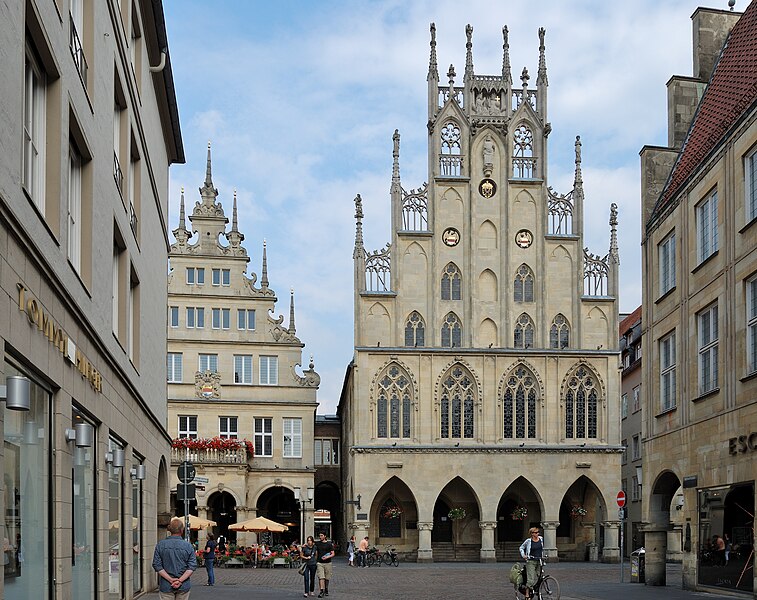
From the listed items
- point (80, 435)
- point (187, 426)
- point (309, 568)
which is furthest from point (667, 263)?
point (187, 426)

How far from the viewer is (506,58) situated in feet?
180

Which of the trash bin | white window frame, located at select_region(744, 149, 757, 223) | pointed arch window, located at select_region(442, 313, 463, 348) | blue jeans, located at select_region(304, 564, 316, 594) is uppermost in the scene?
white window frame, located at select_region(744, 149, 757, 223)

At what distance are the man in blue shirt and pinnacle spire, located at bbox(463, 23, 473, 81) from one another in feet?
142

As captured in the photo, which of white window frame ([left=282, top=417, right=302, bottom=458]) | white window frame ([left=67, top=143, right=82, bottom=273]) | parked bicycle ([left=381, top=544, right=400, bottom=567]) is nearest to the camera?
white window frame ([left=67, top=143, right=82, bottom=273])

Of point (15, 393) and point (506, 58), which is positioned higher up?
point (506, 58)

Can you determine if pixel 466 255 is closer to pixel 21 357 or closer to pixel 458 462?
pixel 458 462

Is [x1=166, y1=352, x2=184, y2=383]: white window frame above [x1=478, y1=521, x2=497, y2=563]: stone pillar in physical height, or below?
above

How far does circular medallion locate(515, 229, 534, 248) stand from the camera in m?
52.8

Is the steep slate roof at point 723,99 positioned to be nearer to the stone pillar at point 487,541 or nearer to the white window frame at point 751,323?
the white window frame at point 751,323

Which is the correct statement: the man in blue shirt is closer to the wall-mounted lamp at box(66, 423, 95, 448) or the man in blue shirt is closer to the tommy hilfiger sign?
the wall-mounted lamp at box(66, 423, 95, 448)

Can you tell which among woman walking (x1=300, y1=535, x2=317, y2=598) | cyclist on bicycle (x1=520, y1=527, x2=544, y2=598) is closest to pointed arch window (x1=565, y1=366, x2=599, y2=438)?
woman walking (x1=300, y1=535, x2=317, y2=598)

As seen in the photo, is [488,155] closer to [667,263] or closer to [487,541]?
[487,541]

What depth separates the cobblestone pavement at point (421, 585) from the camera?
84.6 ft

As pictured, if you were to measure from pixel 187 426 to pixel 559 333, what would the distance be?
18135mm
